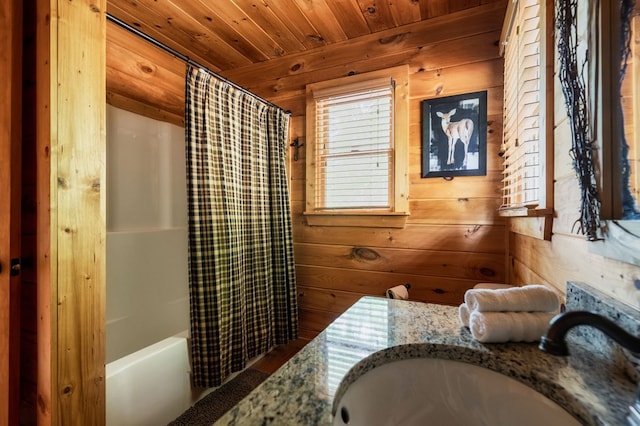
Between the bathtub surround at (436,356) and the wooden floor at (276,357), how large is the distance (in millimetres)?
1522

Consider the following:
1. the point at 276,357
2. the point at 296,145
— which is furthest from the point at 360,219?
the point at 276,357

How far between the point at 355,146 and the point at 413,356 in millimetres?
1588

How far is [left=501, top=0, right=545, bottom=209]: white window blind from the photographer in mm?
1000

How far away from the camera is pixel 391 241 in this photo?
1927 millimetres

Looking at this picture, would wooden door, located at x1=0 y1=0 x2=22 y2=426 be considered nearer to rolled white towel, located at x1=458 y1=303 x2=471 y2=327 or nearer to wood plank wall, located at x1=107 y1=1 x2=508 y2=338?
wood plank wall, located at x1=107 y1=1 x2=508 y2=338

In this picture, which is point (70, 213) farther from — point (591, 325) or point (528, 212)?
point (528, 212)

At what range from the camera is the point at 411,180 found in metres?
1.88

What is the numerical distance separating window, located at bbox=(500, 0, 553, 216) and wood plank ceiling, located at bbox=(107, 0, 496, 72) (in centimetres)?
62

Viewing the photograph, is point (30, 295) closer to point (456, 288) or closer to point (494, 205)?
point (456, 288)

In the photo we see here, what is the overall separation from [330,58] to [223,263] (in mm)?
Result: 1639

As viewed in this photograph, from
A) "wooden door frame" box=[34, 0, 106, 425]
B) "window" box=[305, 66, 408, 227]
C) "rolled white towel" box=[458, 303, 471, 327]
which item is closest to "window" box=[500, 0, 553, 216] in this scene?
"rolled white towel" box=[458, 303, 471, 327]

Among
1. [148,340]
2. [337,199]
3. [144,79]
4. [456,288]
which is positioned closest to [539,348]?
[456,288]

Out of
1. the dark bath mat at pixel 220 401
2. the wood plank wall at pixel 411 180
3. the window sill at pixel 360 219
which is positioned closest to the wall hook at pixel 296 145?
the wood plank wall at pixel 411 180

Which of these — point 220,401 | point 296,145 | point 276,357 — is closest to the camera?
point 220,401
